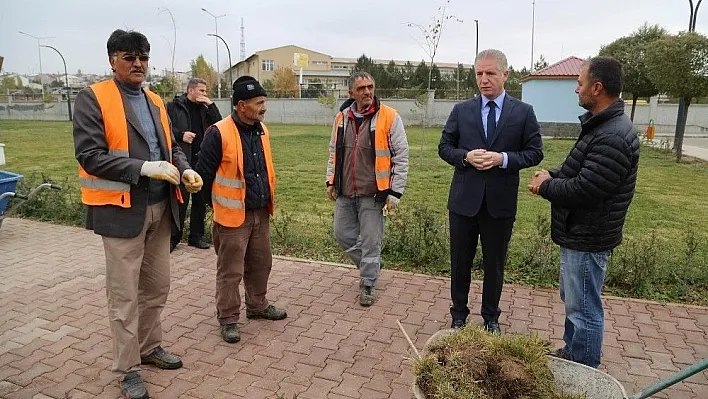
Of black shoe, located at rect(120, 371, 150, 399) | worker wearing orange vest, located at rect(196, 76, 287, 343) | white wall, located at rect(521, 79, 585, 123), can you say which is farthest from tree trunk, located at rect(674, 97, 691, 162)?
black shoe, located at rect(120, 371, 150, 399)

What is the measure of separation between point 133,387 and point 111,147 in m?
1.50

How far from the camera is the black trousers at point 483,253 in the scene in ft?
12.7

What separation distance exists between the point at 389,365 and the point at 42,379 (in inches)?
93.3

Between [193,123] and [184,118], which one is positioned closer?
[184,118]

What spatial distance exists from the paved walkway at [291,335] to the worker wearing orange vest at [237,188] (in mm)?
448

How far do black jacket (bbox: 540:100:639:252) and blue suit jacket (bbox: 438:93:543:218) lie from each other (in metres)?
0.47

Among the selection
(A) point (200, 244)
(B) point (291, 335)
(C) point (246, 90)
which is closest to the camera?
(C) point (246, 90)

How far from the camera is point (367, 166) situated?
457cm

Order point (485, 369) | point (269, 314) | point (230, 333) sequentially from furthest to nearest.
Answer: point (269, 314), point (230, 333), point (485, 369)

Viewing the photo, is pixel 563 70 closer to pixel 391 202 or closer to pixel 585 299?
pixel 391 202

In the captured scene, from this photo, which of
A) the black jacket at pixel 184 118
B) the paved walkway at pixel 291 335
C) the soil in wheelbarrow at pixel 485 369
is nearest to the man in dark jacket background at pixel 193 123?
the black jacket at pixel 184 118

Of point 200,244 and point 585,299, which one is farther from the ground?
point 585,299

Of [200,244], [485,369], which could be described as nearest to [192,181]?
[485,369]

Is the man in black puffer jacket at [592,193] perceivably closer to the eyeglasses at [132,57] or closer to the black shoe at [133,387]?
the eyeglasses at [132,57]
